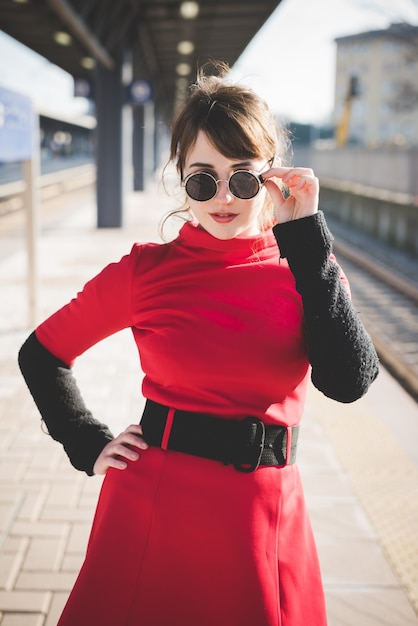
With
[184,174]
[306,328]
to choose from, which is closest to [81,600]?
[306,328]

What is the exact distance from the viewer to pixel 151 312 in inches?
57.0

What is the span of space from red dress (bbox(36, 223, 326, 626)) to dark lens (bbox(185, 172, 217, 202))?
3.7 inches

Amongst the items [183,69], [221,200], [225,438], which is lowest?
[225,438]

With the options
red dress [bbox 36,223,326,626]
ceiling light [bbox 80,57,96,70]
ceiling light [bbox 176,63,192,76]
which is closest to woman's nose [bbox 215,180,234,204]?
red dress [bbox 36,223,326,626]

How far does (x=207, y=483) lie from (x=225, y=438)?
0.11 m

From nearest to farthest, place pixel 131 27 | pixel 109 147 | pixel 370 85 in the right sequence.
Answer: pixel 131 27, pixel 109 147, pixel 370 85

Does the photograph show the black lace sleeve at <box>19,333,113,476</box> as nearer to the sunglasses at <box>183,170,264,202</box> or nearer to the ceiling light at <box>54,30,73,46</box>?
the sunglasses at <box>183,170,264,202</box>

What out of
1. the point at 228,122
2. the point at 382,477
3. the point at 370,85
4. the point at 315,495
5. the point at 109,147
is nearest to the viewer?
the point at 228,122

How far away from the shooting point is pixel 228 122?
1395 mm

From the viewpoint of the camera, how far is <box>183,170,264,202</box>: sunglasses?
4.55 ft

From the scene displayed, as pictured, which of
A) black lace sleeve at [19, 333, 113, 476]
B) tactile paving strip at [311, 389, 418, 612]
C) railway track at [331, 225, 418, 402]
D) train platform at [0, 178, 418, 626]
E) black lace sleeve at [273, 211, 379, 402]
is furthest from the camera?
railway track at [331, 225, 418, 402]

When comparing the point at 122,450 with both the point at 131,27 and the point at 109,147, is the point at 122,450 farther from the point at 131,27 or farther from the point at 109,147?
the point at 131,27

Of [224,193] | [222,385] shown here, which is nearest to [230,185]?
[224,193]

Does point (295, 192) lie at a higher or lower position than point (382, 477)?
higher
